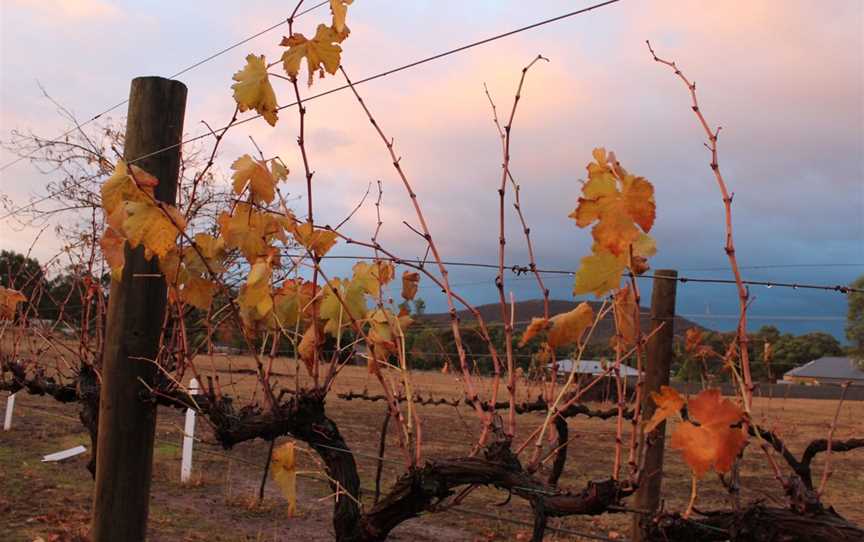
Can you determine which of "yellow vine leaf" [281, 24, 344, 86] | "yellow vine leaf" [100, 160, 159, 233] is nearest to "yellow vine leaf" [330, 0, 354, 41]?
"yellow vine leaf" [281, 24, 344, 86]

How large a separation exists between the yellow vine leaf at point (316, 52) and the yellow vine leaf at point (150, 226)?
17.2 inches

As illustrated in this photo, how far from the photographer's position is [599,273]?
1178 mm

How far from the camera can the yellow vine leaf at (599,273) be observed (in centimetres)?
117

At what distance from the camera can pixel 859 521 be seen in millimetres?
5430

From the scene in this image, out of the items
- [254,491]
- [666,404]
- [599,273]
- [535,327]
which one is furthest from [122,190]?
[254,491]

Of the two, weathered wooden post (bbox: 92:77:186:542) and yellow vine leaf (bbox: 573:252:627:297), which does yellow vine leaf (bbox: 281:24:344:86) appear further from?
weathered wooden post (bbox: 92:77:186:542)

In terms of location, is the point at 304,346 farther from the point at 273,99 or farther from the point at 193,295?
the point at 273,99

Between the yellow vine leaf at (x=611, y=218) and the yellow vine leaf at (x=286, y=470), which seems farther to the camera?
the yellow vine leaf at (x=286, y=470)

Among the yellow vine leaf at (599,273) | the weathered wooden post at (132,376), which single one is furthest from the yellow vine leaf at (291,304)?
the yellow vine leaf at (599,273)

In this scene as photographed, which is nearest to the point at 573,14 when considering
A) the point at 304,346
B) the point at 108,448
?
the point at 304,346

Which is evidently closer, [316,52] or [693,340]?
[316,52]

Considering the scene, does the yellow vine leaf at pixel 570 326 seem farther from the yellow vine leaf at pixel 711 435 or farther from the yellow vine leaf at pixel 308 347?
the yellow vine leaf at pixel 308 347

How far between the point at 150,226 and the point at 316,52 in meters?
0.53

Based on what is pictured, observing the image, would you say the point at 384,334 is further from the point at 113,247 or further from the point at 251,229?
the point at 113,247
